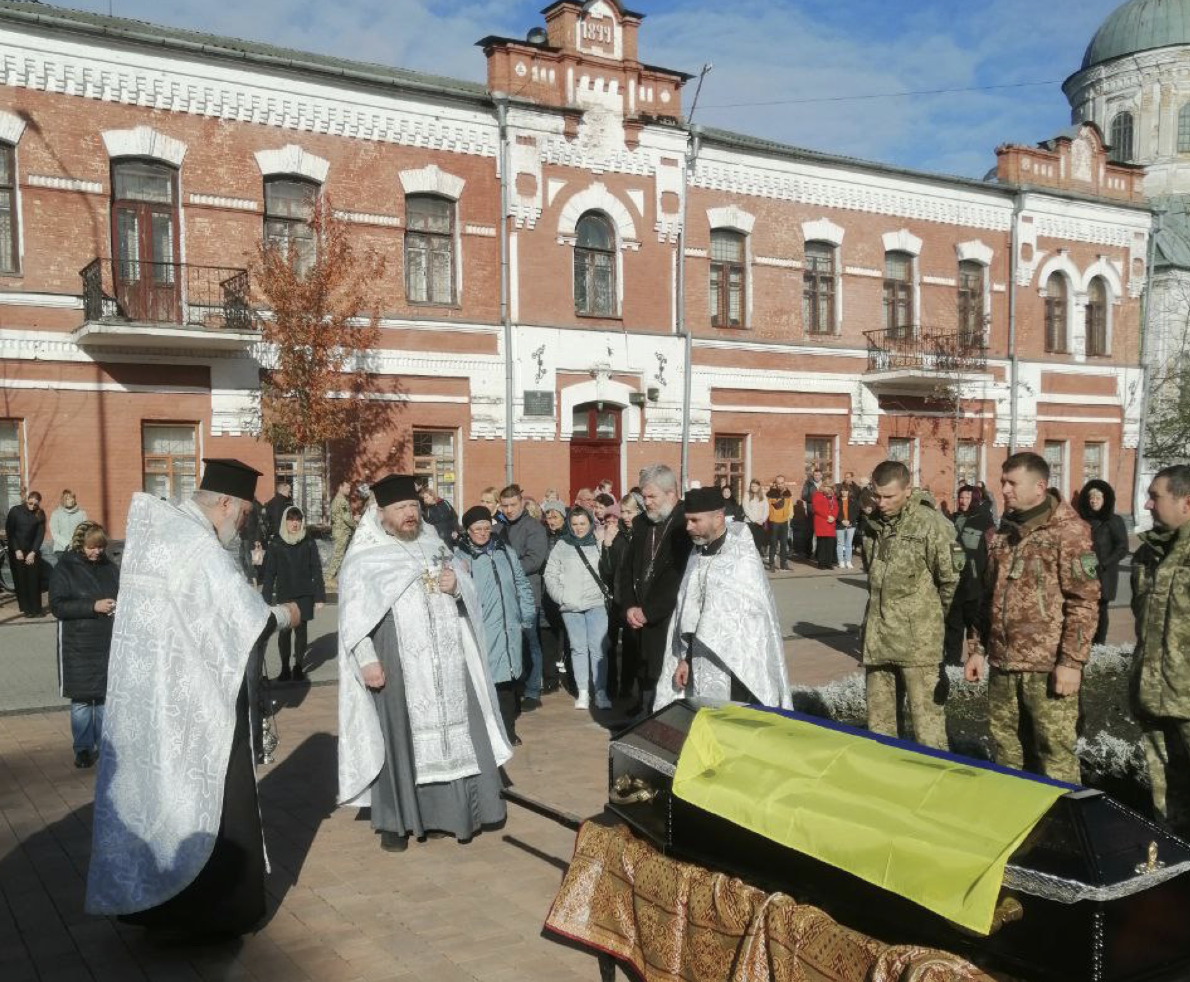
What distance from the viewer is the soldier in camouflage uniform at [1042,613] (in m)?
5.84

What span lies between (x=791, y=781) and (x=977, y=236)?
25.8 metres

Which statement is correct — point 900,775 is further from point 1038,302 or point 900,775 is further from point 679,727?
point 1038,302

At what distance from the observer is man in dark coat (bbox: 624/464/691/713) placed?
24.8ft

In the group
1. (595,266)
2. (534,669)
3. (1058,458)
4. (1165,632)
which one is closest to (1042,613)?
(1165,632)

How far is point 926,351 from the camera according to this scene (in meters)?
26.1

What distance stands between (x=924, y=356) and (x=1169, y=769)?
2112 cm

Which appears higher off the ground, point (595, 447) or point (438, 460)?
point (595, 447)

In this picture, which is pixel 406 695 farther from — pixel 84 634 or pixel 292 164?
pixel 292 164

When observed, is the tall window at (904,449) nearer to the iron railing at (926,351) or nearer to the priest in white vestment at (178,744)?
the iron railing at (926,351)

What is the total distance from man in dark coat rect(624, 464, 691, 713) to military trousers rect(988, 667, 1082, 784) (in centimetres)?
221

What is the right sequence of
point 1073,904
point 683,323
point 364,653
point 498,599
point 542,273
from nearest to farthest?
1. point 1073,904
2. point 364,653
3. point 498,599
4. point 542,273
5. point 683,323

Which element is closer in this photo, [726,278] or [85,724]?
[85,724]

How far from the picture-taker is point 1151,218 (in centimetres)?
3005

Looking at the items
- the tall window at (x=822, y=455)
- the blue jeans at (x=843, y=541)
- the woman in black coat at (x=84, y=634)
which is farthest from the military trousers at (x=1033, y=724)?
the tall window at (x=822, y=455)
